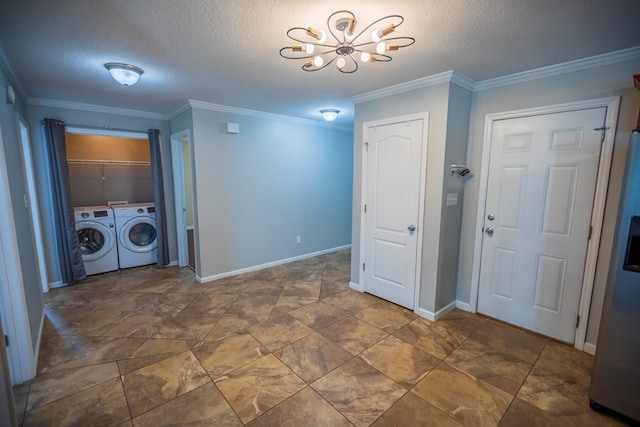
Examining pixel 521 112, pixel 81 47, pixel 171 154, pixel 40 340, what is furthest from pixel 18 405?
pixel 521 112

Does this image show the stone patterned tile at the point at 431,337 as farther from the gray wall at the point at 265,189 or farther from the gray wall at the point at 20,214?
the gray wall at the point at 20,214

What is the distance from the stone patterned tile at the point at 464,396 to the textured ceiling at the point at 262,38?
7.86 feet

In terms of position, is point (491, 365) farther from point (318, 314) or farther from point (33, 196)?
point (33, 196)

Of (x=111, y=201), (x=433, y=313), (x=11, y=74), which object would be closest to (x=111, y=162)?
(x=111, y=201)

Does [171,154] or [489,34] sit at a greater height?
[489,34]

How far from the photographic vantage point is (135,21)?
1.73m

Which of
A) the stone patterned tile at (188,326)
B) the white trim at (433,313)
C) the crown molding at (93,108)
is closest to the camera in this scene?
the stone patterned tile at (188,326)

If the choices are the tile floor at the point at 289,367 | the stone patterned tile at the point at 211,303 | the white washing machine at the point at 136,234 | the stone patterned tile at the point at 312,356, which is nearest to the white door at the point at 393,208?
the tile floor at the point at 289,367

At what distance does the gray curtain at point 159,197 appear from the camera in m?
4.25

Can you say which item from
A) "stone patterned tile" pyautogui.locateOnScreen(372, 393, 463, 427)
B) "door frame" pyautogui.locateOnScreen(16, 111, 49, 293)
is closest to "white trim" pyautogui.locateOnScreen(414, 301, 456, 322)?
"stone patterned tile" pyautogui.locateOnScreen(372, 393, 463, 427)

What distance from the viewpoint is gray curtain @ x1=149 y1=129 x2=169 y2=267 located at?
14.0ft

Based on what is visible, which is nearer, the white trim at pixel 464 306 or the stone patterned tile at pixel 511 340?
the stone patterned tile at pixel 511 340

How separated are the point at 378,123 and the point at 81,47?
2628mm

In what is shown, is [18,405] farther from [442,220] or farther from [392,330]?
[442,220]
